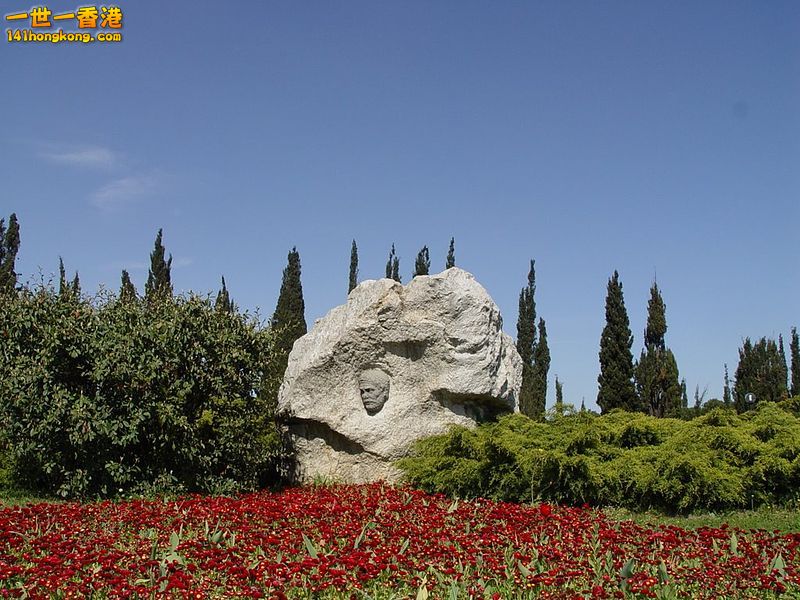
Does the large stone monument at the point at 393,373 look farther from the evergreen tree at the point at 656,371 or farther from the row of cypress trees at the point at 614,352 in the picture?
the evergreen tree at the point at 656,371

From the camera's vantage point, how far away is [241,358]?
1245cm

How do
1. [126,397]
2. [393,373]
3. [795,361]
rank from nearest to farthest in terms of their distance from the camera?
[126,397] → [393,373] → [795,361]

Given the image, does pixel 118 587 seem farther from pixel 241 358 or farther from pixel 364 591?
pixel 241 358

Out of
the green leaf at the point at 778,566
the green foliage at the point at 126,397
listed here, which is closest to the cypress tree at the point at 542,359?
the green foliage at the point at 126,397

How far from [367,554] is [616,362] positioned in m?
23.5

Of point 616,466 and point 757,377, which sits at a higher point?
point 757,377

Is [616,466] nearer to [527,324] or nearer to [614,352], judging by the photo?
[614,352]

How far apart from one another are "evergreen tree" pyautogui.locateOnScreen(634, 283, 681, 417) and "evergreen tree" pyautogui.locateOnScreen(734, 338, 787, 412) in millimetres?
6877

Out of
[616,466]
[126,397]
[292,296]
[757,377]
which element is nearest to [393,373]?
[616,466]

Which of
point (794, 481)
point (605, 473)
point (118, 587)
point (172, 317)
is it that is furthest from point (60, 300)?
point (794, 481)

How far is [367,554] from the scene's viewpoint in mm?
6359

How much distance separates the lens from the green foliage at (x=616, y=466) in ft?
34.8

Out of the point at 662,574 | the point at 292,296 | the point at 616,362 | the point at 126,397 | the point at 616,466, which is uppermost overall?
the point at 292,296

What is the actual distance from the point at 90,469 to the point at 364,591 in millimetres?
7164
